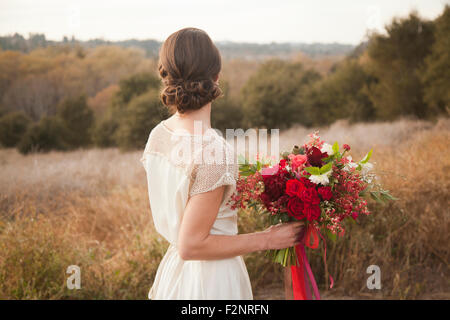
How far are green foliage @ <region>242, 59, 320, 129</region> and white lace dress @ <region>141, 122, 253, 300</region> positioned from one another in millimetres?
9284

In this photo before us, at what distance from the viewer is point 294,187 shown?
157 cm

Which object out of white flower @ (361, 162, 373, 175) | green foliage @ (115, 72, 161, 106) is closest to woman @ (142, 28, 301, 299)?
white flower @ (361, 162, 373, 175)

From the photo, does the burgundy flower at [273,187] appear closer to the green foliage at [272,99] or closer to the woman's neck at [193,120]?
the woman's neck at [193,120]

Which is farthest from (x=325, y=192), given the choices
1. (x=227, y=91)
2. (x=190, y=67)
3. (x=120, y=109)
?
(x=227, y=91)

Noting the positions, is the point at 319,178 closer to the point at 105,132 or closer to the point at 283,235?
the point at 283,235

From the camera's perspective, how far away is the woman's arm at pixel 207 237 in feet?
4.42

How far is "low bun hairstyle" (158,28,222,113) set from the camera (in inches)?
53.4

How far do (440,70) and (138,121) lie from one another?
645 centimetres

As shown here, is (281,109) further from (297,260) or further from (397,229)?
(297,260)

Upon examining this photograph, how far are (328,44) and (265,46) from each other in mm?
1712

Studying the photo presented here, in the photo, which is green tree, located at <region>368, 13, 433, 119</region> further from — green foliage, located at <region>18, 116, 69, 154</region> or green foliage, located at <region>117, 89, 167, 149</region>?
green foliage, located at <region>18, 116, 69, 154</region>

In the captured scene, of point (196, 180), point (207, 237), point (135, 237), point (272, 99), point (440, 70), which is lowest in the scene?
point (135, 237)

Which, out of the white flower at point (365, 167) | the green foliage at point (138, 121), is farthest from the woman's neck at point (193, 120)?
the green foliage at point (138, 121)

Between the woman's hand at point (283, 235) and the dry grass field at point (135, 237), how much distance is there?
105 cm
